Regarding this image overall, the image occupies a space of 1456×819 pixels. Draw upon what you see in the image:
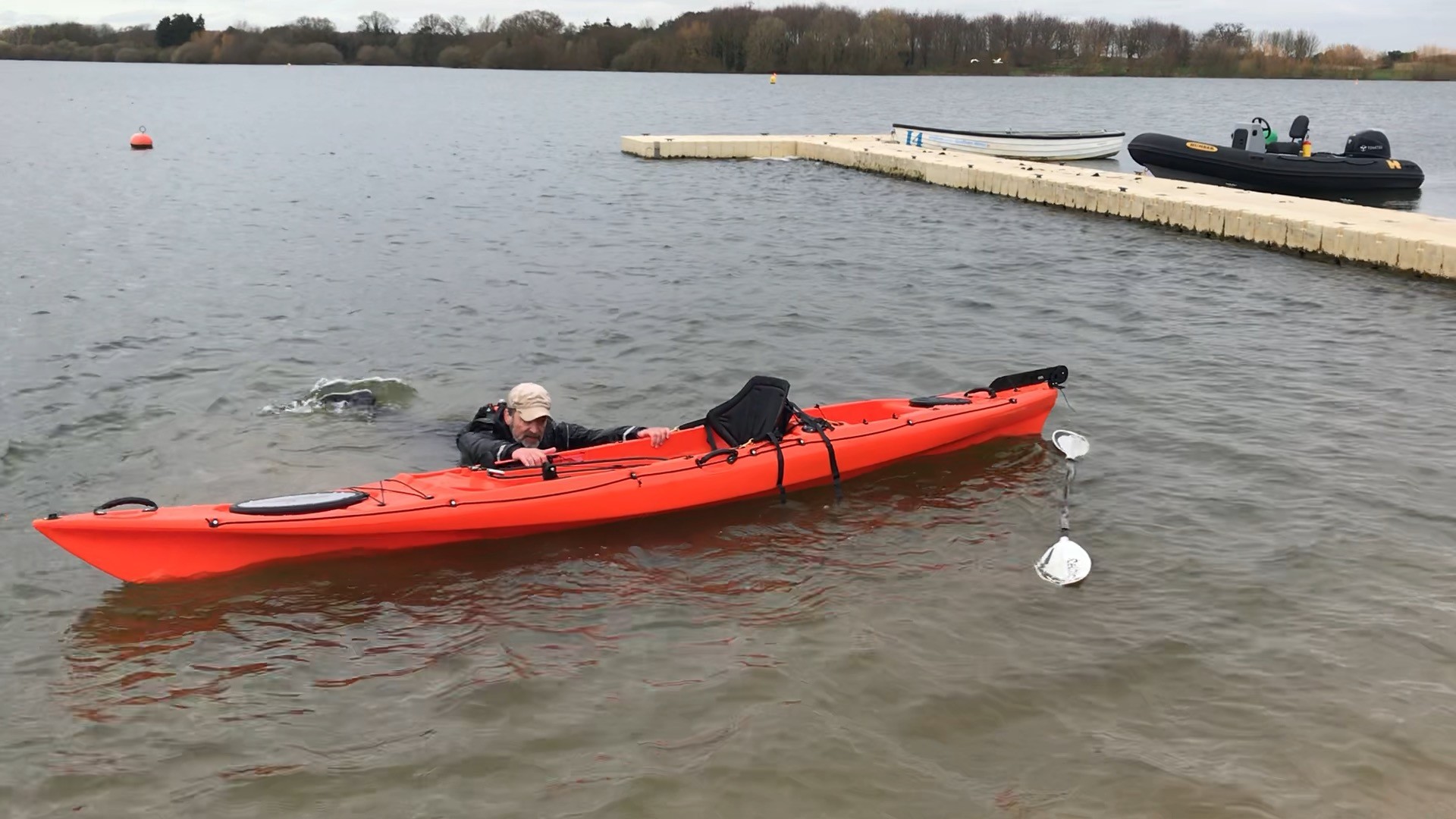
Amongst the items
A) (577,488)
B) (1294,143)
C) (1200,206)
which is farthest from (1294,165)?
(577,488)

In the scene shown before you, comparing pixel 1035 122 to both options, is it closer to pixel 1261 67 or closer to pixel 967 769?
pixel 967 769

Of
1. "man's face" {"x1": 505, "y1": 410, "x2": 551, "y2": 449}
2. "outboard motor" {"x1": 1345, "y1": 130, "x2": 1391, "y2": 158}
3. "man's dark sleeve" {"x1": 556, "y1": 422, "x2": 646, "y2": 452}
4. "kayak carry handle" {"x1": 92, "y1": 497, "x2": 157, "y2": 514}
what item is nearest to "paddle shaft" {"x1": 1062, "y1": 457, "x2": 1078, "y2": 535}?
"man's dark sleeve" {"x1": 556, "y1": 422, "x2": 646, "y2": 452}

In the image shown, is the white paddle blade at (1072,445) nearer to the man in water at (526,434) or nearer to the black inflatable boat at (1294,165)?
the man in water at (526,434)

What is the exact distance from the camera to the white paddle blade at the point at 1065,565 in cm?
667

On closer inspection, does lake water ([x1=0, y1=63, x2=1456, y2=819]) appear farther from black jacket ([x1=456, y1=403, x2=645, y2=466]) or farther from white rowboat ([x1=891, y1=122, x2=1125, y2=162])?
white rowboat ([x1=891, y1=122, x2=1125, y2=162])

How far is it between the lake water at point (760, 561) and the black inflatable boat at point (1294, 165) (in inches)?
205

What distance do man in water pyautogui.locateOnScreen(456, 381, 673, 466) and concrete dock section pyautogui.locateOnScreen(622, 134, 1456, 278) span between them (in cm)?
1205

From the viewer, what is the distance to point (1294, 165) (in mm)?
21094

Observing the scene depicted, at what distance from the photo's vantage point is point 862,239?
18688mm

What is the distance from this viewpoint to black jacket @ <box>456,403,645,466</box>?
296 inches

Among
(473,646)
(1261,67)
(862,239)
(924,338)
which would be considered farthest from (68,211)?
(1261,67)

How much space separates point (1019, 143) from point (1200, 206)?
12.0 meters

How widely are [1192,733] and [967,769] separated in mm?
1158

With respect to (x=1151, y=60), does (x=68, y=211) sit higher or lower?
lower
